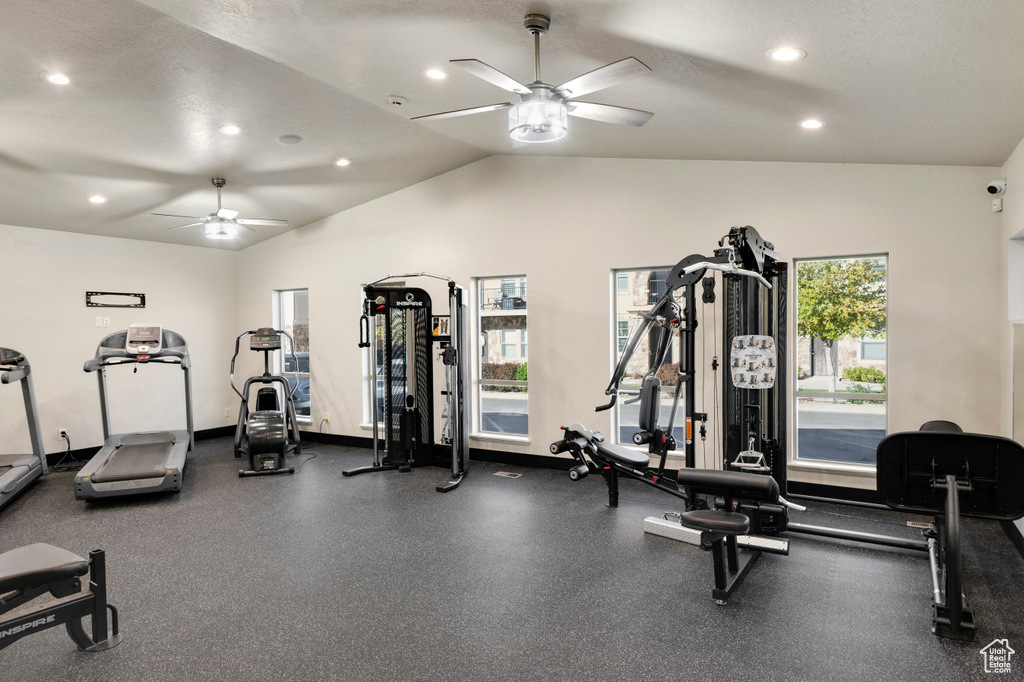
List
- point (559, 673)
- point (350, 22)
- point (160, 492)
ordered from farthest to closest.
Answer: point (160, 492), point (350, 22), point (559, 673)

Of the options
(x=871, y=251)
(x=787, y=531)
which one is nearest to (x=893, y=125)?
(x=871, y=251)

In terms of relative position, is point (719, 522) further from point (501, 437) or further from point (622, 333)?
point (501, 437)

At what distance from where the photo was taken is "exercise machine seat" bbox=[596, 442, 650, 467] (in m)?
4.28

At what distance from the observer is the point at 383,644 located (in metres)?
2.62

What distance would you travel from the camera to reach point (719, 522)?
2.79 meters

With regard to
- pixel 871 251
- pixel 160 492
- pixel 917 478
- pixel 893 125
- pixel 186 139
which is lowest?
pixel 160 492

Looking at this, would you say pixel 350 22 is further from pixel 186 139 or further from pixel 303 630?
pixel 303 630

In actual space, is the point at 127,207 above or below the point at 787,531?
above

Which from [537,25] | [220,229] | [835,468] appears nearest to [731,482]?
[835,468]

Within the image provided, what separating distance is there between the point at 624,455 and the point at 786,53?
282cm

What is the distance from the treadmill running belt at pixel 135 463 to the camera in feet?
16.5

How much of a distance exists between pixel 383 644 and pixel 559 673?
2.68ft

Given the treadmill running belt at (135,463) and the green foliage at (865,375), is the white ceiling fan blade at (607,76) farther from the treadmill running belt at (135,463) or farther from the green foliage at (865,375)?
the treadmill running belt at (135,463)

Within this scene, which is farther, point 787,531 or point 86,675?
point 787,531
